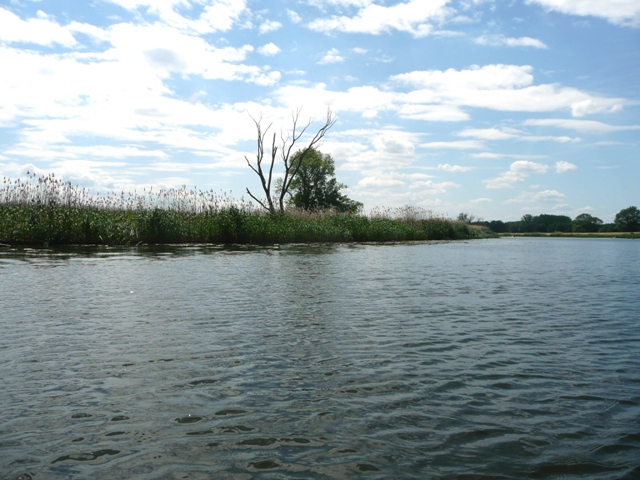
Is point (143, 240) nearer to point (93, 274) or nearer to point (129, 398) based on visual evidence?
point (93, 274)

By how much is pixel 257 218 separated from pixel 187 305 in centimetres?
2047

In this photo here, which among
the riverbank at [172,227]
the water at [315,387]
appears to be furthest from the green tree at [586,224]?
the water at [315,387]

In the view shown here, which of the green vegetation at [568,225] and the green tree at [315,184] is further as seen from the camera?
the green vegetation at [568,225]

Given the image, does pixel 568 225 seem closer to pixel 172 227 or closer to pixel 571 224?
pixel 571 224

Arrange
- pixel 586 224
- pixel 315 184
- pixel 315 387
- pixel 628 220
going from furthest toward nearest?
1. pixel 586 224
2. pixel 628 220
3. pixel 315 184
4. pixel 315 387

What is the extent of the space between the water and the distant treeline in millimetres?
63632

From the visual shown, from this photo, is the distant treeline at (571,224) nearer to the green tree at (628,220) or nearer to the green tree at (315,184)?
the green tree at (628,220)

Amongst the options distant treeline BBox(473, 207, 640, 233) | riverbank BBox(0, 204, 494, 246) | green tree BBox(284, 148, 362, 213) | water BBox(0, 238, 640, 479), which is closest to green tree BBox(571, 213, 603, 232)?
distant treeline BBox(473, 207, 640, 233)

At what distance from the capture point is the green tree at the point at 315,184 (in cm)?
6450

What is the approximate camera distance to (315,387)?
4.09 m

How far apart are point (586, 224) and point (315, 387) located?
93.2 meters

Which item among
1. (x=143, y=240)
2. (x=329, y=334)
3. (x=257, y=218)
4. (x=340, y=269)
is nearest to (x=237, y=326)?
(x=329, y=334)

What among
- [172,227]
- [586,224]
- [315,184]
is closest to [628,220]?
[586,224]

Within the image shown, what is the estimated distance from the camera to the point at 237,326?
6418mm
